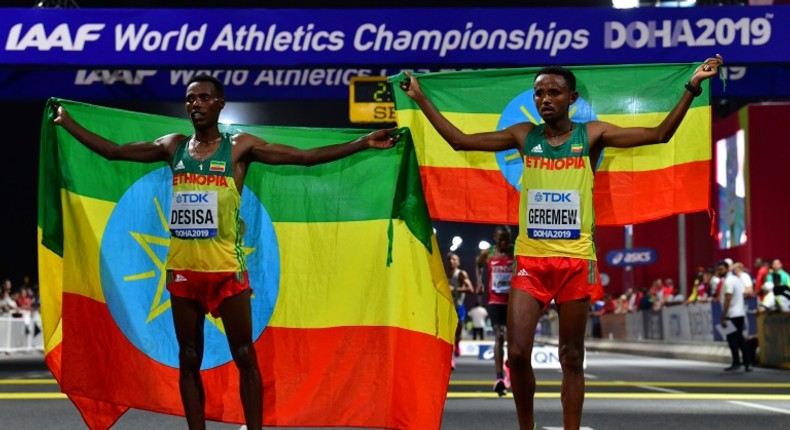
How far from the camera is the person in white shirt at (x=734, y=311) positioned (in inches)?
800

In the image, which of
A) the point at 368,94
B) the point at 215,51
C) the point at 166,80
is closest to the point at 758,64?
the point at 368,94

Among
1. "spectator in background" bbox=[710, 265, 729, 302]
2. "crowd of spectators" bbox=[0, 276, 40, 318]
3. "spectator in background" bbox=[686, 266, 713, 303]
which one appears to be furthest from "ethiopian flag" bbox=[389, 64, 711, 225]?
"crowd of spectators" bbox=[0, 276, 40, 318]

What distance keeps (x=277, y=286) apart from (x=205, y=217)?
4.36 ft

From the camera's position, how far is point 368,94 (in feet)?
62.7

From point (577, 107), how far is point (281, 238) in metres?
2.58

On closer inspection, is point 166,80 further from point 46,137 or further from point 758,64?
point 46,137

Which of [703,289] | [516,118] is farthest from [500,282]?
[703,289]

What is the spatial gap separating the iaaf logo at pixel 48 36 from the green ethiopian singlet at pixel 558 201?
1057 centimetres

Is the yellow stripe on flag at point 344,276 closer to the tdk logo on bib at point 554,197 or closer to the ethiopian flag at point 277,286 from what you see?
the ethiopian flag at point 277,286

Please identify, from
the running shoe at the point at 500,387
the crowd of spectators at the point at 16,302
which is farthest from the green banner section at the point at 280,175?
the crowd of spectators at the point at 16,302

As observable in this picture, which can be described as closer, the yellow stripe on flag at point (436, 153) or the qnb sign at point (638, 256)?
the yellow stripe on flag at point (436, 153)

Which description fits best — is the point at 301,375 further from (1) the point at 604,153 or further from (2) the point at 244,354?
(1) the point at 604,153

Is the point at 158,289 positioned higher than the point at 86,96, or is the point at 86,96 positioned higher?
the point at 86,96

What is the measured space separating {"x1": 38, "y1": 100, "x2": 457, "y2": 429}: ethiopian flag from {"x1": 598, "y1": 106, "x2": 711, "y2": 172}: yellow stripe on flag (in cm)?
180
